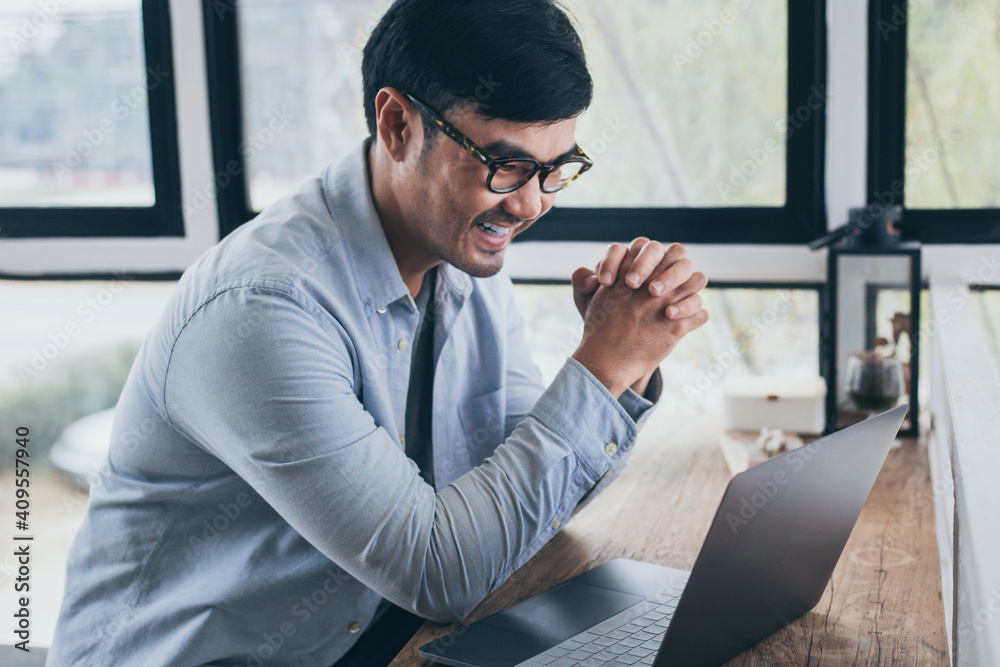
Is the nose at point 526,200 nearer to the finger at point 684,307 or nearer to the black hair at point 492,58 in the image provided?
the black hair at point 492,58

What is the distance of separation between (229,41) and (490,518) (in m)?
1.85

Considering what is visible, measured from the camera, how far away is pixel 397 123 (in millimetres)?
1188

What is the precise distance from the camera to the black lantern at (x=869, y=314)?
1.76m

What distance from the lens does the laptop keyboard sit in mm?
910

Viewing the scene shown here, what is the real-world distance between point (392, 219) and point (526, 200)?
205 mm

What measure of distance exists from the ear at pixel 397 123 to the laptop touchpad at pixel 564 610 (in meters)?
0.60

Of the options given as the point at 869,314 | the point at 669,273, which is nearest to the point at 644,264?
the point at 669,273

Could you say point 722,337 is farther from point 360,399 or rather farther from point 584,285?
point 360,399

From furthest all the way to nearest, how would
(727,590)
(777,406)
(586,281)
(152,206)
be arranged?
(152,206) → (777,406) → (586,281) → (727,590)

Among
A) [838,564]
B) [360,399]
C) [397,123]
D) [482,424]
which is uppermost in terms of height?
[397,123]

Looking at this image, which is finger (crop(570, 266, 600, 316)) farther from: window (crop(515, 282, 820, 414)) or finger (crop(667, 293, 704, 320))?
window (crop(515, 282, 820, 414))

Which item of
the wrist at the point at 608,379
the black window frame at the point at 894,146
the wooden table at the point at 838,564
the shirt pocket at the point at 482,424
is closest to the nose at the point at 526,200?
the wrist at the point at 608,379

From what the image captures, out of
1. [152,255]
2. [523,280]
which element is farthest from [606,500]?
[152,255]

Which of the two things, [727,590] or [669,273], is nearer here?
[727,590]
